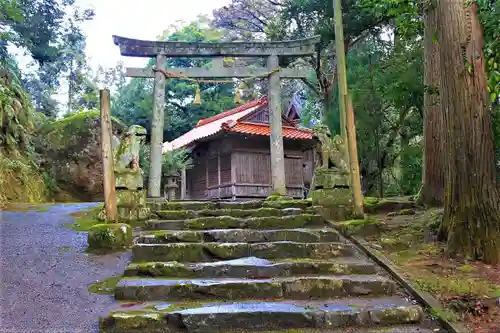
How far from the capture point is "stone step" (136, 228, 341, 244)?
6.09 metres

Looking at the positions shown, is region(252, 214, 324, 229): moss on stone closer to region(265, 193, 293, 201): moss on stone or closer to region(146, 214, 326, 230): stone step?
region(146, 214, 326, 230): stone step

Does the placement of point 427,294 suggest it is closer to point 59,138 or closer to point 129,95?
point 59,138

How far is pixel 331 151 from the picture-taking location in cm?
768

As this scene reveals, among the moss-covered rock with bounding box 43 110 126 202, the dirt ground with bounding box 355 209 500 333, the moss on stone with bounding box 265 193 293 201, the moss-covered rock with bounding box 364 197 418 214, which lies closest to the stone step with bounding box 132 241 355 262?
the dirt ground with bounding box 355 209 500 333

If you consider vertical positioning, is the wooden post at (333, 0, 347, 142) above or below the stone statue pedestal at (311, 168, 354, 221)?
above

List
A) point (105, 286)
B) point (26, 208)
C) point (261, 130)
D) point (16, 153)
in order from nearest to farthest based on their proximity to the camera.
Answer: point (105, 286) → point (26, 208) → point (16, 153) → point (261, 130)

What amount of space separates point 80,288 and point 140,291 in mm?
719

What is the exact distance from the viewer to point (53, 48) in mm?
14891

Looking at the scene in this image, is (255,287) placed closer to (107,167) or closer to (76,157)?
(107,167)

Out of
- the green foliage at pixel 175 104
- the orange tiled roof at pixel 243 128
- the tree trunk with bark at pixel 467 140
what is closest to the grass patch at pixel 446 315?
the tree trunk with bark at pixel 467 140

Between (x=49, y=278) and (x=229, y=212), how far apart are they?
3549mm

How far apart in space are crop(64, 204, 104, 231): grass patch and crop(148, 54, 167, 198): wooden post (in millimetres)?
1888

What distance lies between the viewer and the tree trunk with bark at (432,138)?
830 centimetres

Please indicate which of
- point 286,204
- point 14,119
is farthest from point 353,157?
point 14,119
